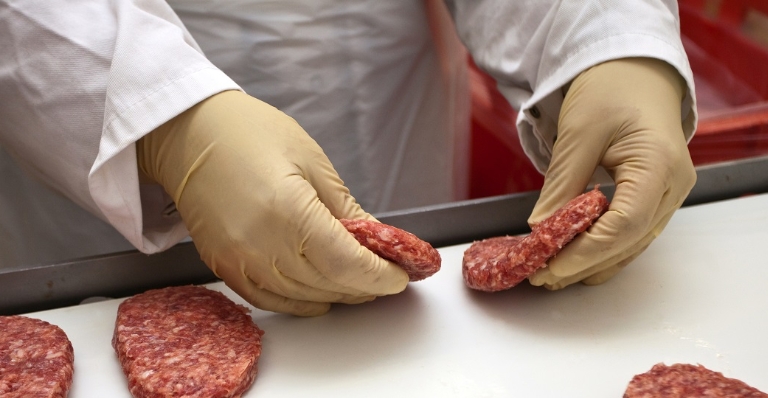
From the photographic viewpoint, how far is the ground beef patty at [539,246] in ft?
3.94

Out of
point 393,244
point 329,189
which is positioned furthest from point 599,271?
point 329,189

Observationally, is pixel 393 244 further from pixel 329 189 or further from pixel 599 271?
pixel 599 271

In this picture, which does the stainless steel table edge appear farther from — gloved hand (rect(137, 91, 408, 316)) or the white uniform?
gloved hand (rect(137, 91, 408, 316))

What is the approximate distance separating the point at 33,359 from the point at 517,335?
2.89 feet

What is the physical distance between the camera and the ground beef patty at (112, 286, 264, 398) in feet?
3.60

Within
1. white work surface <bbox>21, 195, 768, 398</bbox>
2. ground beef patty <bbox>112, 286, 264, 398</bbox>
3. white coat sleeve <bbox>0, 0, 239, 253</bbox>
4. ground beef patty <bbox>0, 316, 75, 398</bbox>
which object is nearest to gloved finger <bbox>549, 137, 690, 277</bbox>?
white work surface <bbox>21, 195, 768, 398</bbox>

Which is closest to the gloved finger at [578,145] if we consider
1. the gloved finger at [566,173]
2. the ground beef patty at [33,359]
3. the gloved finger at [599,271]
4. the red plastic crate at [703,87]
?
the gloved finger at [566,173]

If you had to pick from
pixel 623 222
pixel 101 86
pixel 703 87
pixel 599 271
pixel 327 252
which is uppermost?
pixel 101 86

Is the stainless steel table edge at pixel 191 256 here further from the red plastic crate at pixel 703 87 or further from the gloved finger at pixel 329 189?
the red plastic crate at pixel 703 87

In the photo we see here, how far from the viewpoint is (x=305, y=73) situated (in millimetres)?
1777

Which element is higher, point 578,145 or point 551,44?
point 551,44

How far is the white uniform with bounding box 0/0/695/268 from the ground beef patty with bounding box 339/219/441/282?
0.39 metres

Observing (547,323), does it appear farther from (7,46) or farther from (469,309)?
(7,46)

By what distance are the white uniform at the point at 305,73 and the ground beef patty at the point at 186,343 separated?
0.51 ft
